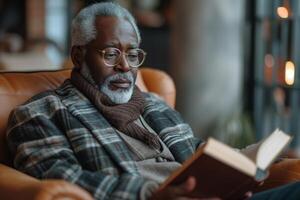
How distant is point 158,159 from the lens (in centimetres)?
232

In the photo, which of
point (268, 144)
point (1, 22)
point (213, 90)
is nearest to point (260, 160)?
point (268, 144)

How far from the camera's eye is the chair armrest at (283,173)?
236 centimetres

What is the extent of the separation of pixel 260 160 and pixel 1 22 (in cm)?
725

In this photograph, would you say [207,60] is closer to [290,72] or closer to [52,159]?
[290,72]

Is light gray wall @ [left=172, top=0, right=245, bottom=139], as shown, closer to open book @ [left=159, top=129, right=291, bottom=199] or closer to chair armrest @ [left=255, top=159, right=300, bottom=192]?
chair armrest @ [left=255, top=159, right=300, bottom=192]

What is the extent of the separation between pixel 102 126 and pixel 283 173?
0.63m

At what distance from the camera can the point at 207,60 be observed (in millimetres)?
4402

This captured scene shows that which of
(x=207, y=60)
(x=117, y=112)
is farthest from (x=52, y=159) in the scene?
(x=207, y=60)

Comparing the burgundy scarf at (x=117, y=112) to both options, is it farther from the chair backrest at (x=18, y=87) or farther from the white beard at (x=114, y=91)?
the chair backrest at (x=18, y=87)

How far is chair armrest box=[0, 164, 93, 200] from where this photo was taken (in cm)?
180

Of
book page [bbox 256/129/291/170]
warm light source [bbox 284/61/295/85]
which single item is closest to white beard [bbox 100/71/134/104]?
book page [bbox 256/129/291/170]

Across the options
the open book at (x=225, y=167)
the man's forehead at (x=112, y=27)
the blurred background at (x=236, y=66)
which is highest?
the man's forehead at (x=112, y=27)

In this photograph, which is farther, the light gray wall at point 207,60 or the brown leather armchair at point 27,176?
the light gray wall at point 207,60

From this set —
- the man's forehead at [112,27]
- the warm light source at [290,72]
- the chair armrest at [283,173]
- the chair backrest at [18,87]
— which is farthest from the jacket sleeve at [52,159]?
the warm light source at [290,72]
